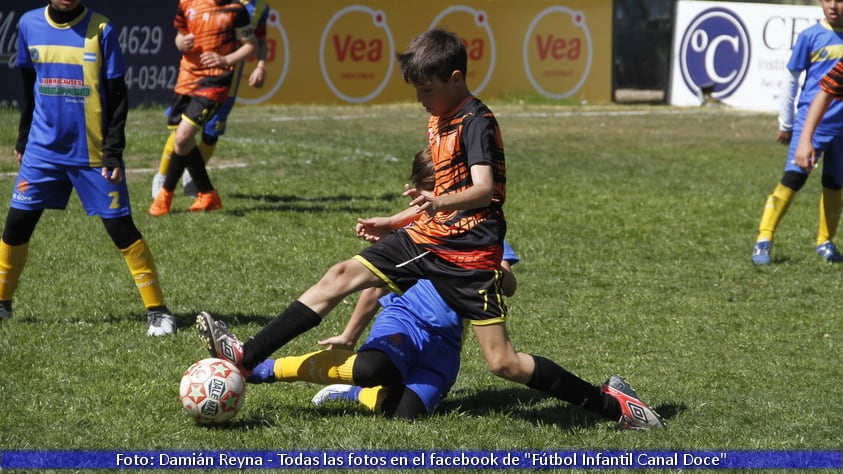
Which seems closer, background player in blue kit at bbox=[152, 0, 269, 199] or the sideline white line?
background player in blue kit at bbox=[152, 0, 269, 199]

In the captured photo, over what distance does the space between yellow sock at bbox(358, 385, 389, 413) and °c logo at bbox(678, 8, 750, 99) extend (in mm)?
20671

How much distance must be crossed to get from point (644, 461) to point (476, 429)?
0.76 m

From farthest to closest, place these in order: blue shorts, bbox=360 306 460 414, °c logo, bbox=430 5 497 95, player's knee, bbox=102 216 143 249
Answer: °c logo, bbox=430 5 497 95, player's knee, bbox=102 216 143 249, blue shorts, bbox=360 306 460 414

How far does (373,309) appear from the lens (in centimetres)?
557

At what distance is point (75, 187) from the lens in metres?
6.50

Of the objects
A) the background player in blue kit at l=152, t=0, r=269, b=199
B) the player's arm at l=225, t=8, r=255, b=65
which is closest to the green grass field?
the background player in blue kit at l=152, t=0, r=269, b=199

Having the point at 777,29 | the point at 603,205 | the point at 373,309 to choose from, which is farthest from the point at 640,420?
the point at 777,29

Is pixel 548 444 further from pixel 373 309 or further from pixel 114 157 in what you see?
pixel 114 157

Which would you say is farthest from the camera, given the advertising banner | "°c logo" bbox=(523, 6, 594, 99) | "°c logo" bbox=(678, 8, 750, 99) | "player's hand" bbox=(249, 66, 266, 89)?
"°c logo" bbox=(523, 6, 594, 99)

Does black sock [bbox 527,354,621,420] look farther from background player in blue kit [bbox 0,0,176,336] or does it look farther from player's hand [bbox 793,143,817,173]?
player's hand [bbox 793,143,817,173]

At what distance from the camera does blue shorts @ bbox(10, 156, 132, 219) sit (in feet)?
21.2

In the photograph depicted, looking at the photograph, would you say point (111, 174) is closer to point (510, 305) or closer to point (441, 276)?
point (441, 276)

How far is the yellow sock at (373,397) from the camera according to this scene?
524 cm

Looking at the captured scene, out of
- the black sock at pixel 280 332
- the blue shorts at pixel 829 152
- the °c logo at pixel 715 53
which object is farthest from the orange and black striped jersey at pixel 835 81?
the °c logo at pixel 715 53
